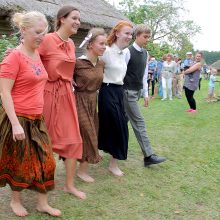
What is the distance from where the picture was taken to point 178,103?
1344cm

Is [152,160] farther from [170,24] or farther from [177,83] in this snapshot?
[170,24]

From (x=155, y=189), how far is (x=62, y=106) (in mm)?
1538

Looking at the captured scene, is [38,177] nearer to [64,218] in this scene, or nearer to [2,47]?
[64,218]

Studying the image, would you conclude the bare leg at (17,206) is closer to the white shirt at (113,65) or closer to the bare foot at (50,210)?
the bare foot at (50,210)

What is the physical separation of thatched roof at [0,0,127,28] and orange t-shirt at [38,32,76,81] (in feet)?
5.28

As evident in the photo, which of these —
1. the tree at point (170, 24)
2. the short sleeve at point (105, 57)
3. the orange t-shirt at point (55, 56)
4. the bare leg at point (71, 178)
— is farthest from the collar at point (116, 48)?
the tree at point (170, 24)

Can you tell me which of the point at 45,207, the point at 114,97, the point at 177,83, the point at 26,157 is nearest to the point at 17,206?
the point at 45,207

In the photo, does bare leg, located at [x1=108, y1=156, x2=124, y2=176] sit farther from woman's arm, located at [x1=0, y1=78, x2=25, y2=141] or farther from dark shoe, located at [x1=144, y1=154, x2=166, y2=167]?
woman's arm, located at [x1=0, y1=78, x2=25, y2=141]

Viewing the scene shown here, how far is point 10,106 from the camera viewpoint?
3184 millimetres

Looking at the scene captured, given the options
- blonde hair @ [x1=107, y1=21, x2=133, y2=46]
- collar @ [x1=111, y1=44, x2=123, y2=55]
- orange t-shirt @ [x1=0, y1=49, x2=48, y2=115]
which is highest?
blonde hair @ [x1=107, y1=21, x2=133, y2=46]

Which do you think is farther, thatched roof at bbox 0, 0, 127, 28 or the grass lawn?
thatched roof at bbox 0, 0, 127, 28

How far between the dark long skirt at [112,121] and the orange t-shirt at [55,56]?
847mm

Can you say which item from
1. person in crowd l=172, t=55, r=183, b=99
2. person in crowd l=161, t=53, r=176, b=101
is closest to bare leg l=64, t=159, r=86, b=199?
person in crowd l=161, t=53, r=176, b=101

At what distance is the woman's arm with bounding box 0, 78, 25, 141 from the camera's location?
3166 mm
